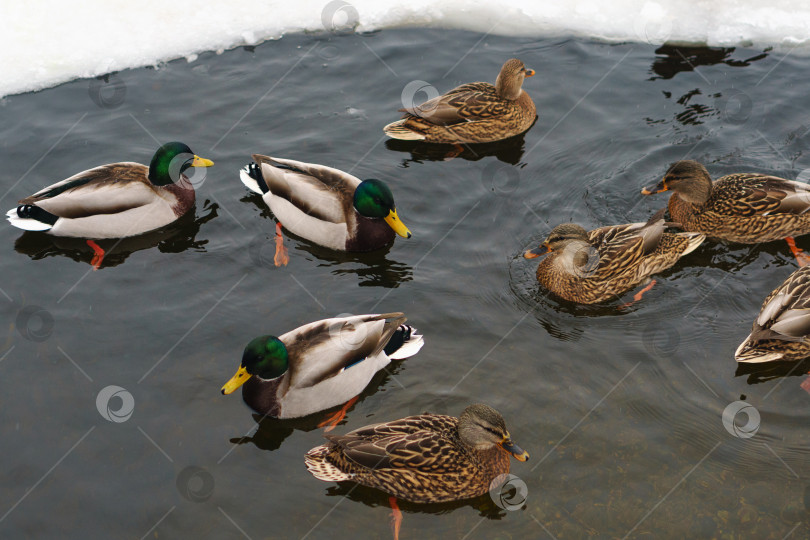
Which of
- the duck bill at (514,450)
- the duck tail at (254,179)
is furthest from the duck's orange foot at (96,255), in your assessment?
the duck bill at (514,450)

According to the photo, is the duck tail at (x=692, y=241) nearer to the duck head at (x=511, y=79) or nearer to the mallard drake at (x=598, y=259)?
the mallard drake at (x=598, y=259)

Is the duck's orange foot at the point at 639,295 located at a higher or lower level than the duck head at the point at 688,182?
lower

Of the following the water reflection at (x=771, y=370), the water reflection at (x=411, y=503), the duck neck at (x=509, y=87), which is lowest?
the water reflection at (x=411, y=503)

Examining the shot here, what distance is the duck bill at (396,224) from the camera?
24.5 ft

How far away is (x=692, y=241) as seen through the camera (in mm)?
7309

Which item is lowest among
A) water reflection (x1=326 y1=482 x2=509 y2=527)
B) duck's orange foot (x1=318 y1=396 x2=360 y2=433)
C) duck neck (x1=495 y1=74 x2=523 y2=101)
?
water reflection (x1=326 y1=482 x2=509 y2=527)

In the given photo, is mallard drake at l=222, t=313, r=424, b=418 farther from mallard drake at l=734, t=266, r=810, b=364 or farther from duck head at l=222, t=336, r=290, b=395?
mallard drake at l=734, t=266, r=810, b=364

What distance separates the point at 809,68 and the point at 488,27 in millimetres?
4228

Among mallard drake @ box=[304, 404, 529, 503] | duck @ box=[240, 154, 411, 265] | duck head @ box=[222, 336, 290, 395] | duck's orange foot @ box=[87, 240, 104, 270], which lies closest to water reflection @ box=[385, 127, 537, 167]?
duck @ box=[240, 154, 411, 265]

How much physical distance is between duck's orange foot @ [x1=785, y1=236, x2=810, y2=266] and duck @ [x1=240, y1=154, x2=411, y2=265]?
3777 mm

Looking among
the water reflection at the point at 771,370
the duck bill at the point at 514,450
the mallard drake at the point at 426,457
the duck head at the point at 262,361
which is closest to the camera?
the duck bill at the point at 514,450

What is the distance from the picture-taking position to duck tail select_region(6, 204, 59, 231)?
7574 millimetres

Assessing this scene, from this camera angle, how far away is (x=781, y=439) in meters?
5.70

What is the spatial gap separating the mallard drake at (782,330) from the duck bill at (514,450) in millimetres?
2163
